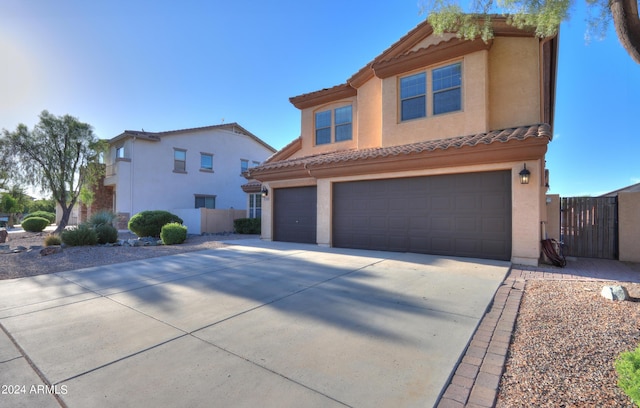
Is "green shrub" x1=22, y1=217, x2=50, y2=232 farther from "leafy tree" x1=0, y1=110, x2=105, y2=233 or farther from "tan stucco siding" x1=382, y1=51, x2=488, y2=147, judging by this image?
"tan stucco siding" x1=382, y1=51, x2=488, y2=147

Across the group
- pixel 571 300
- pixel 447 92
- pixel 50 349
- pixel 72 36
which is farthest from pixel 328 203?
pixel 72 36

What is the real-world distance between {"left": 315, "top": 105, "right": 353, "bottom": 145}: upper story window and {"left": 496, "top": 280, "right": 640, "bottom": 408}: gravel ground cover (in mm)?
9377

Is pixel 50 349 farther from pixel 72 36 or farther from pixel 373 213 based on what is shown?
pixel 72 36

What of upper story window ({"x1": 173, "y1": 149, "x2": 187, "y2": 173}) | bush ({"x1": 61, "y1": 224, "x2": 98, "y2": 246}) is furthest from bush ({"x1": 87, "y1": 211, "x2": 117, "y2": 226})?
upper story window ({"x1": 173, "y1": 149, "x2": 187, "y2": 173})

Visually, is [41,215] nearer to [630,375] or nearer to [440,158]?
[440,158]

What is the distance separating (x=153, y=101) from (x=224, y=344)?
1478cm

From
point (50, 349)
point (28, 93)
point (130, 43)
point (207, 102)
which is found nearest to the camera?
point (50, 349)

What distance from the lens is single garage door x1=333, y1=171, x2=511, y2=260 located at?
25.6 ft

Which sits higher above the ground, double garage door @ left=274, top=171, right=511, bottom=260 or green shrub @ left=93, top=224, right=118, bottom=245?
double garage door @ left=274, top=171, right=511, bottom=260

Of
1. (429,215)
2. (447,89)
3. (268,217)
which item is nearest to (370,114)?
(447,89)

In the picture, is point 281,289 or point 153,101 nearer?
point 281,289

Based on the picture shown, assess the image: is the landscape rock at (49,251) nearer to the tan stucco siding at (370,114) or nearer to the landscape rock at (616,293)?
the tan stucco siding at (370,114)

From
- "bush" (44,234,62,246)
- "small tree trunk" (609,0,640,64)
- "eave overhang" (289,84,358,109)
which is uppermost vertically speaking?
"eave overhang" (289,84,358,109)

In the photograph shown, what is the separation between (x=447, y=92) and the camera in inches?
375
